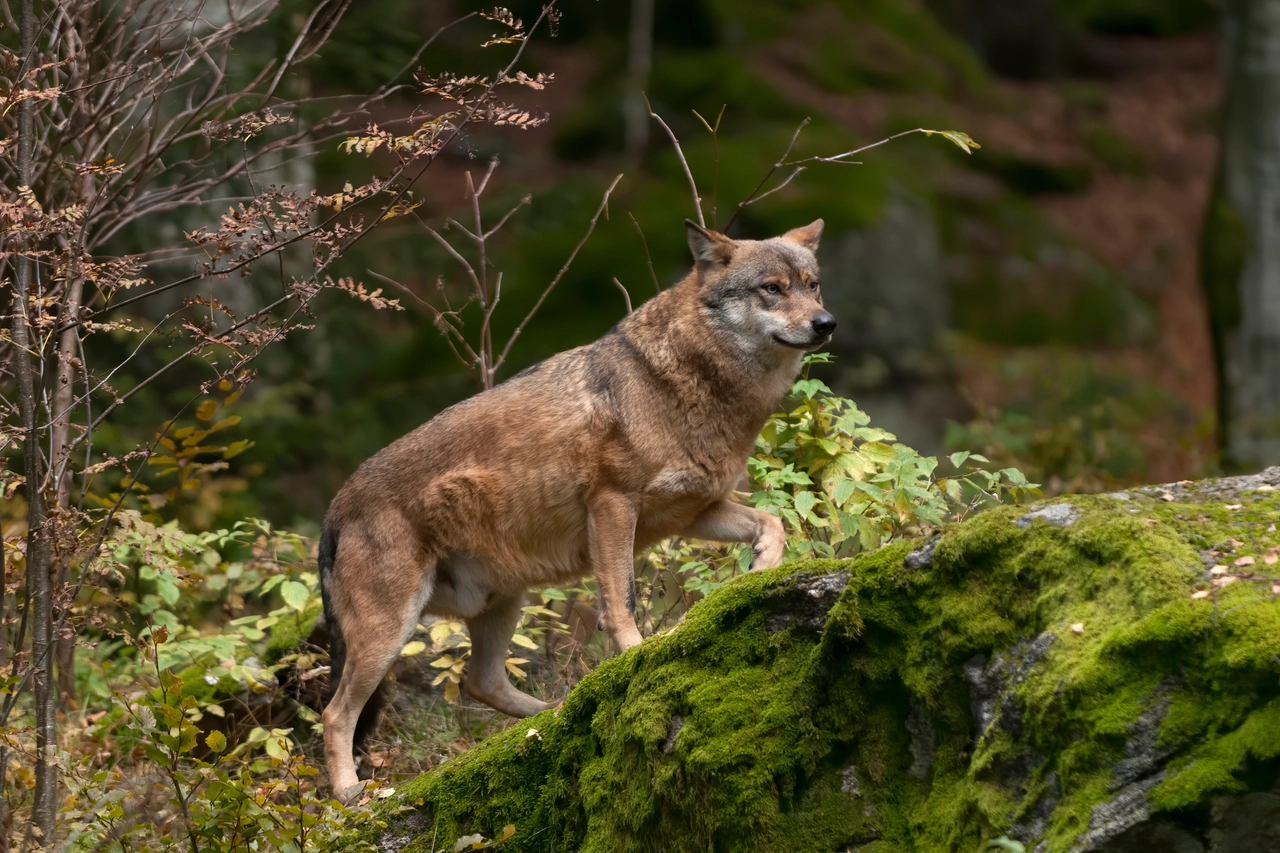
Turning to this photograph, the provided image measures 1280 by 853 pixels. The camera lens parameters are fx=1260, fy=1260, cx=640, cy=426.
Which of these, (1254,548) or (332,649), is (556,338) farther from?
(1254,548)

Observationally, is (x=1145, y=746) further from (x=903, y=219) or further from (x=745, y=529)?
(x=903, y=219)

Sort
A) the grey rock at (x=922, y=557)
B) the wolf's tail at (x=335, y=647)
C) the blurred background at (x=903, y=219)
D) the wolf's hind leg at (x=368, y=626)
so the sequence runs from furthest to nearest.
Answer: the blurred background at (x=903, y=219), the wolf's tail at (x=335, y=647), the wolf's hind leg at (x=368, y=626), the grey rock at (x=922, y=557)

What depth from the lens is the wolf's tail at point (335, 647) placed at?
20.6 feet

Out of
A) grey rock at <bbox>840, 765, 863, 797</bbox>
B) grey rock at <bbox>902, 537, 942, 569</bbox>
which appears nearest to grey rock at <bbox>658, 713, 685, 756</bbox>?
grey rock at <bbox>840, 765, 863, 797</bbox>

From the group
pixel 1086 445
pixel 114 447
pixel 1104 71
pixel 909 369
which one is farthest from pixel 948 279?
pixel 114 447

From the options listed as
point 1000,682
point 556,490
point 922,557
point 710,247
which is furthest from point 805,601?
point 710,247

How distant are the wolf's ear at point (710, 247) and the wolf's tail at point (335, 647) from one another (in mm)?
2405

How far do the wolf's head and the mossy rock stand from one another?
2354 millimetres

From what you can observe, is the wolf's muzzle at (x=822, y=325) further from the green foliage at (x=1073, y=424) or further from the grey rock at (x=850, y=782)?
the green foliage at (x=1073, y=424)

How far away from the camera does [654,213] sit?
1789 cm

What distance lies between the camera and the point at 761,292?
6.59 metres

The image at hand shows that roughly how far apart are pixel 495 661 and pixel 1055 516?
3.56 m

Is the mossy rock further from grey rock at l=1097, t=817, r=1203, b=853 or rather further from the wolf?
the wolf

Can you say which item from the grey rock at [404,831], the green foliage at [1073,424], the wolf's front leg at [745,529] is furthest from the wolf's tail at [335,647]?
the green foliage at [1073,424]
